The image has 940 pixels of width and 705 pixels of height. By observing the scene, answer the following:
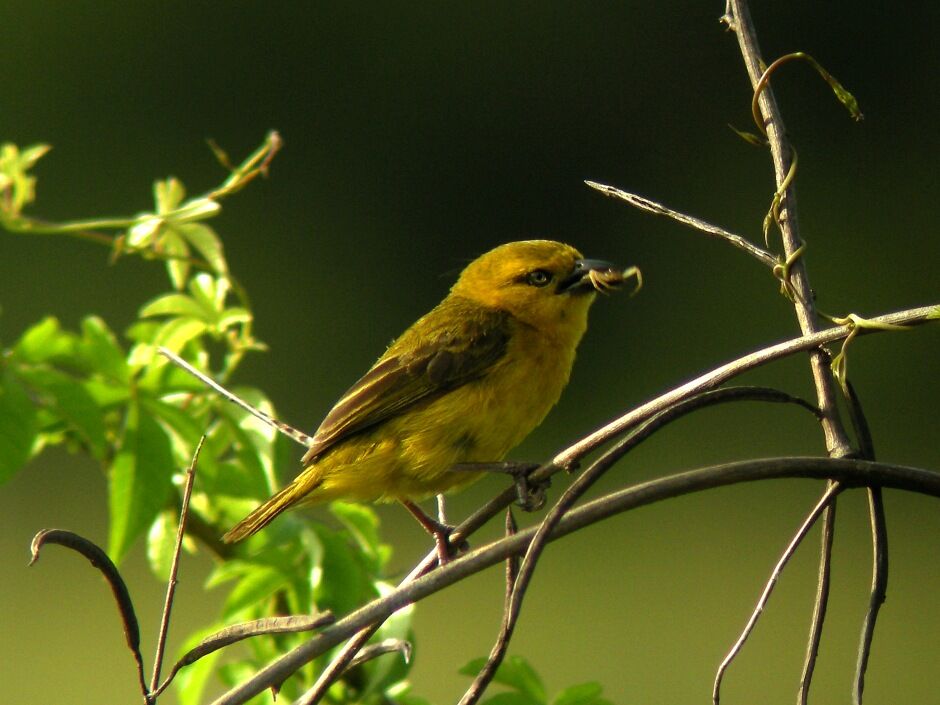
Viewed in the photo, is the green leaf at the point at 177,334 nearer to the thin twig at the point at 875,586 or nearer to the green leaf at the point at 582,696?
the green leaf at the point at 582,696

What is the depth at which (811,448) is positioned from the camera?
41.1 ft

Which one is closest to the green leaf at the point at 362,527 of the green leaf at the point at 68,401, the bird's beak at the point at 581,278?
the green leaf at the point at 68,401

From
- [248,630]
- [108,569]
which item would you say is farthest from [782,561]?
[108,569]

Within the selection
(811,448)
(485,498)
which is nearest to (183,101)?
(485,498)

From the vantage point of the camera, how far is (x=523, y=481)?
4.68 ft

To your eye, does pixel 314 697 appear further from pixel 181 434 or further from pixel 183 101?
pixel 183 101

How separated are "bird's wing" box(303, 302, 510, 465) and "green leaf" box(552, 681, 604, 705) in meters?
1.29

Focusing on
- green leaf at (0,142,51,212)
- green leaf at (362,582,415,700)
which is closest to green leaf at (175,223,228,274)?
green leaf at (0,142,51,212)

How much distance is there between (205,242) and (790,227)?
124cm

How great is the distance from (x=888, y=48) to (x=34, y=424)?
1683cm

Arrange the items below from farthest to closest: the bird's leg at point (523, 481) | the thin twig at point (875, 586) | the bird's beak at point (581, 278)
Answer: the bird's beak at point (581, 278) → the bird's leg at point (523, 481) → the thin twig at point (875, 586)

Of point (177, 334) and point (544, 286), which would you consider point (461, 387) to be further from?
point (177, 334)

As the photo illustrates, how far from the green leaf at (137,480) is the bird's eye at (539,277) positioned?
4.80 feet

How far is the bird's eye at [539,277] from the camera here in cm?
330
